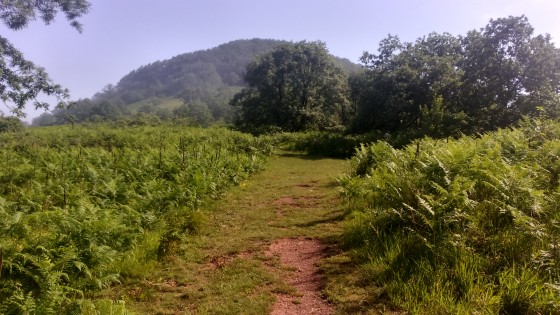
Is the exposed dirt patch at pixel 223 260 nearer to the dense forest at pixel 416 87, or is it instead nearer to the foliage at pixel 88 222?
the foliage at pixel 88 222

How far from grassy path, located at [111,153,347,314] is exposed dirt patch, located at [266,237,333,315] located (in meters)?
0.10

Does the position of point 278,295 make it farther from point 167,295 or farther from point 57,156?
point 57,156

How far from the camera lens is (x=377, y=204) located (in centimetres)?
804

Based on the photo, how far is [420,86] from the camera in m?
31.5

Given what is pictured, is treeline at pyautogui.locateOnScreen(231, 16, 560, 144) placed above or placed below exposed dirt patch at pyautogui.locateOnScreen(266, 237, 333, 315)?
above

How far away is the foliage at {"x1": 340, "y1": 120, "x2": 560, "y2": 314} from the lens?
4.19 meters

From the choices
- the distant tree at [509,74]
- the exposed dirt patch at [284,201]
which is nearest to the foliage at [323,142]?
the distant tree at [509,74]

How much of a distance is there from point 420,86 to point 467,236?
95.9 ft

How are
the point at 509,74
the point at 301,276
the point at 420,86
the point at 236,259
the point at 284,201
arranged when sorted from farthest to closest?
the point at 420,86, the point at 509,74, the point at 284,201, the point at 236,259, the point at 301,276

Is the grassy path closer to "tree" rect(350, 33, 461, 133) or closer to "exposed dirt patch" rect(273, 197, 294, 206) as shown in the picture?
"exposed dirt patch" rect(273, 197, 294, 206)

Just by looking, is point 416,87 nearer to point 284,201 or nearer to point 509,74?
point 509,74

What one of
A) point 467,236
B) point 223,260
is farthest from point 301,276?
point 467,236

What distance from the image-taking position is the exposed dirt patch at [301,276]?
4969mm

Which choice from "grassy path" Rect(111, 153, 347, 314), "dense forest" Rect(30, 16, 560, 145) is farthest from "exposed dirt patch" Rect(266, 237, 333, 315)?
"dense forest" Rect(30, 16, 560, 145)
